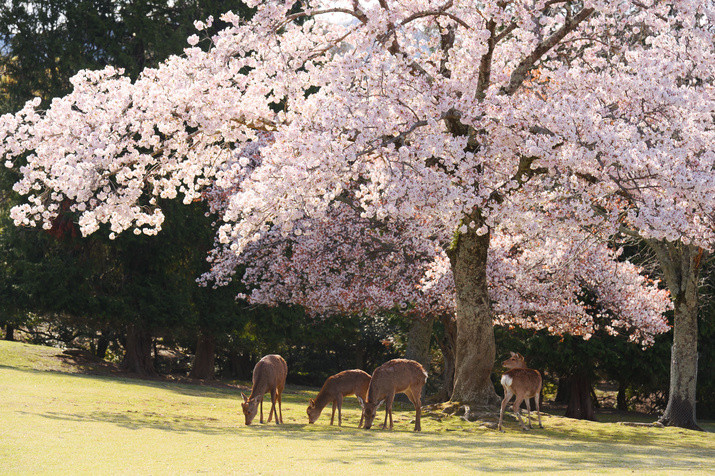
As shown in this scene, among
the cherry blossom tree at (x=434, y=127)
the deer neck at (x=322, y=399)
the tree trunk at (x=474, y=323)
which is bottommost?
the deer neck at (x=322, y=399)

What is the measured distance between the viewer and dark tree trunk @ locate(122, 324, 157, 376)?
2959 centimetres

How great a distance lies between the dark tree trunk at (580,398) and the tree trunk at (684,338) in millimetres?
7785

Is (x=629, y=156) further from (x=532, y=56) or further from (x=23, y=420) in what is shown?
(x=23, y=420)

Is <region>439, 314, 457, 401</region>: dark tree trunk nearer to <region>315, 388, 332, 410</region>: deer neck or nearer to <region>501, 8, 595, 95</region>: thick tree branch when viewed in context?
<region>315, 388, 332, 410</region>: deer neck

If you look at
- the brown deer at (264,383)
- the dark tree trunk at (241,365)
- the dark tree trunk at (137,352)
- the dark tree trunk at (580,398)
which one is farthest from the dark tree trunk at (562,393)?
the brown deer at (264,383)

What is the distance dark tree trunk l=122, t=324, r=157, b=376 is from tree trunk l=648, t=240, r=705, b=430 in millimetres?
18447

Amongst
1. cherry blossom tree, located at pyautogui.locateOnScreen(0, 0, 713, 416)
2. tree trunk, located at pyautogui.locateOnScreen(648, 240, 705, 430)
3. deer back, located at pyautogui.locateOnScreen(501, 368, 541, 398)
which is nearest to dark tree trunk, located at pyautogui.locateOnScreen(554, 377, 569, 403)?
tree trunk, located at pyautogui.locateOnScreen(648, 240, 705, 430)

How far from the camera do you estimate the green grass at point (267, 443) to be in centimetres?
814

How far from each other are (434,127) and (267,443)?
22.4 feet

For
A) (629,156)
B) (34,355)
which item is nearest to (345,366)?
(34,355)

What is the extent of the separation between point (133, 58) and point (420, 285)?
14.5 m

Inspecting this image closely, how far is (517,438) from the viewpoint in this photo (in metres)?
13.4

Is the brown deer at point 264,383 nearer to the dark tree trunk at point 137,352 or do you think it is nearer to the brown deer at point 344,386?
the brown deer at point 344,386

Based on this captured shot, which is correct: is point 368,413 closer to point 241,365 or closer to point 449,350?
point 449,350
